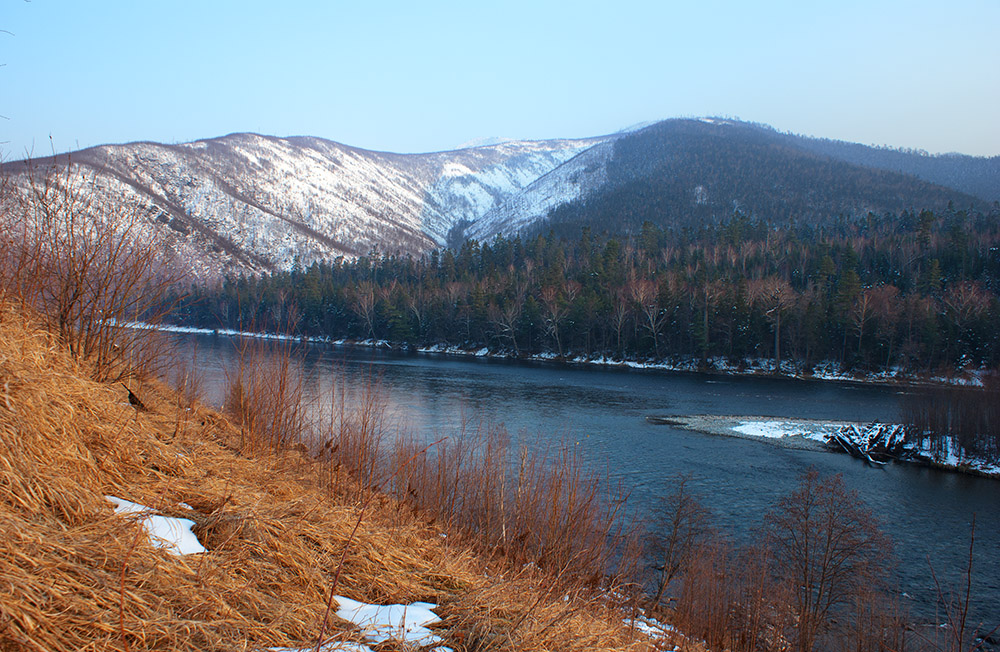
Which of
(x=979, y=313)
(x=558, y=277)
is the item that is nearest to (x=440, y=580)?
A: (x=979, y=313)

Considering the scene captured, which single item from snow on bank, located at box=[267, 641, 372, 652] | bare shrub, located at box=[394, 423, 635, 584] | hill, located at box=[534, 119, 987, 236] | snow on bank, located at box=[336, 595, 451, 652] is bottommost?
bare shrub, located at box=[394, 423, 635, 584]

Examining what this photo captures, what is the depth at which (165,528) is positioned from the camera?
4090 millimetres

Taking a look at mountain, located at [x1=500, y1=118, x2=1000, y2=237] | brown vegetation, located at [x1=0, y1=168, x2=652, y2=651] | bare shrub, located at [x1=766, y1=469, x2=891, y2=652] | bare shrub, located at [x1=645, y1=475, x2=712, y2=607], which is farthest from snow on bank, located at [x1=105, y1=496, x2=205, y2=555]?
mountain, located at [x1=500, y1=118, x2=1000, y2=237]

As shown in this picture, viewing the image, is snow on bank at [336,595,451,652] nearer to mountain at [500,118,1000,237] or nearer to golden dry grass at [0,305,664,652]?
golden dry grass at [0,305,664,652]

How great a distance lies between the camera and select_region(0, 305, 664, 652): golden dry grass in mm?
2971

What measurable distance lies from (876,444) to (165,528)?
108 feet

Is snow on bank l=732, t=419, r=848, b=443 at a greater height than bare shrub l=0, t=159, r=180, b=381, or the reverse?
bare shrub l=0, t=159, r=180, b=381

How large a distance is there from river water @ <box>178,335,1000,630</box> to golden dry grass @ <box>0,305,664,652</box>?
4139 millimetres

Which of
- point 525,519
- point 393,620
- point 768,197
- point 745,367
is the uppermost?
point 768,197

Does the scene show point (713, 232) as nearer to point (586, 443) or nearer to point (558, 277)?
point (558, 277)

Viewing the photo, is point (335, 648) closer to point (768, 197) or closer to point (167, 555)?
point (167, 555)

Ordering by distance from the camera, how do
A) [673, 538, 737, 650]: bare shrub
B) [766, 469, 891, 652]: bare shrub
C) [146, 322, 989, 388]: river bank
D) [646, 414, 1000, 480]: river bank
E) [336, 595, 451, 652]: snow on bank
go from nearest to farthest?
[336, 595, 451, 652]: snow on bank < [673, 538, 737, 650]: bare shrub < [766, 469, 891, 652]: bare shrub < [646, 414, 1000, 480]: river bank < [146, 322, 989, 388]: river bank

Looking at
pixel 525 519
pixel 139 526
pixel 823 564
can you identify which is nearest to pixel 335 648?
pixel 139 526

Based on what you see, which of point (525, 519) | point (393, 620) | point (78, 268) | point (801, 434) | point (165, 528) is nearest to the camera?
point (393, 620)
